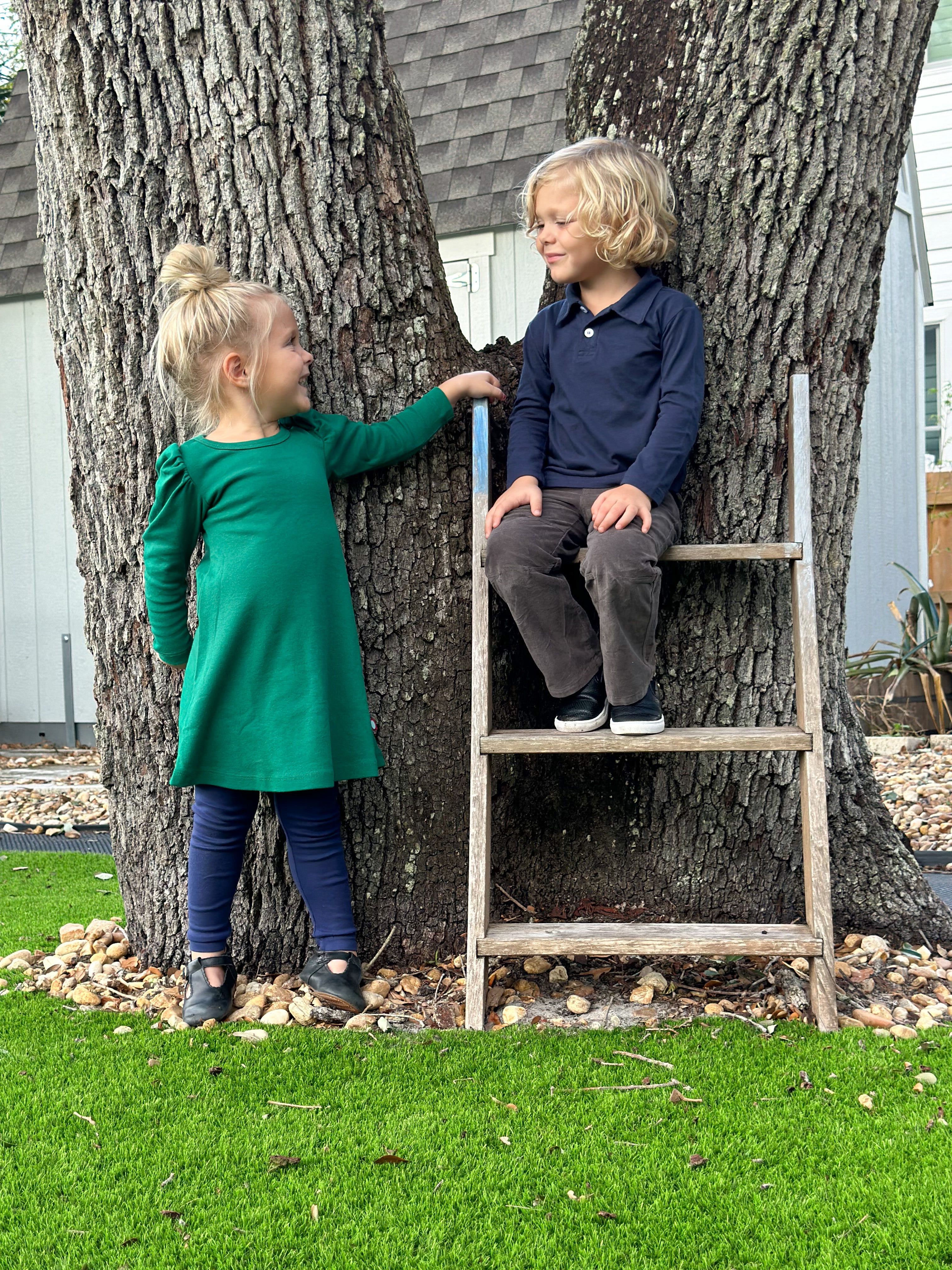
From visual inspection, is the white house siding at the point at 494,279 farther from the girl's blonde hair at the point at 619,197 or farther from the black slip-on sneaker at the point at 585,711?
the black slip-on sneaker at the point at 585,711

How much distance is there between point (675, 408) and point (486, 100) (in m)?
4.84

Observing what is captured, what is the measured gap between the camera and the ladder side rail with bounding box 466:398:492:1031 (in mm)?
2404

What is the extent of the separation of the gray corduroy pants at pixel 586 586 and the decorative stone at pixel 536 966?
693 mm

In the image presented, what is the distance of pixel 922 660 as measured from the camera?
7.38 m

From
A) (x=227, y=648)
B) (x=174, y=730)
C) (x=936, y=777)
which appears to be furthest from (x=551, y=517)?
(x=936, y=777)

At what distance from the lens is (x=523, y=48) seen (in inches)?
260

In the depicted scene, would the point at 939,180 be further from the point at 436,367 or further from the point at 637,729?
the point at 637,729

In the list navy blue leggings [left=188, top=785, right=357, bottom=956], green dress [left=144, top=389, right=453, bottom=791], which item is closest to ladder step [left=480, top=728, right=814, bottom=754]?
green dress [left=144, top=389, right=453, bottom=791]

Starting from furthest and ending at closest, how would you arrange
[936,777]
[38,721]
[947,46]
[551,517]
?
[947,46], [38,721], [936,777], [551,517]

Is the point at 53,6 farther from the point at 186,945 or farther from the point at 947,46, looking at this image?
the point at 947,46

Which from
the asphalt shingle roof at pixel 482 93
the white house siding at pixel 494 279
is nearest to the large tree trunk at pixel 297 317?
the asphalt shingle roof at pixel 482 93

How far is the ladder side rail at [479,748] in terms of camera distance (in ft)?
7.89

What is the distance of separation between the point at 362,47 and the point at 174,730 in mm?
1662

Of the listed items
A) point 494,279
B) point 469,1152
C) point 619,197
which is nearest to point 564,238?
point 619,197
